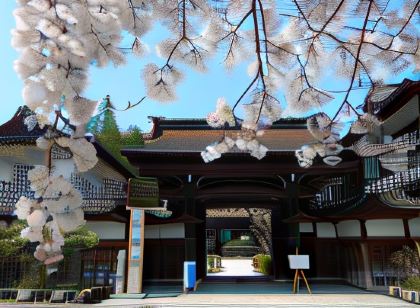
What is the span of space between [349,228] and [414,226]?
82.2 inches

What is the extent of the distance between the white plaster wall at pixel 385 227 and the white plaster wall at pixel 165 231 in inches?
244

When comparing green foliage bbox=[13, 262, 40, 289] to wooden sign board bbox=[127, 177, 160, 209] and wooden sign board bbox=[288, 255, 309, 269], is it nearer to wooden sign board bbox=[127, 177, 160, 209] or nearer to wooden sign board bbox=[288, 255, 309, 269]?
wooden sign board bbox=[127, 177, 160, 209]

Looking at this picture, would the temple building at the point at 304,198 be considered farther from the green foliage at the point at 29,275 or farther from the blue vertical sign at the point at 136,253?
the green foliage at the point at 29,275

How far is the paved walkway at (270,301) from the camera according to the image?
35.8ft

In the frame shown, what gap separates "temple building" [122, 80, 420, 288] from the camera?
44.5ft

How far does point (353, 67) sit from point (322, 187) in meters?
14.8

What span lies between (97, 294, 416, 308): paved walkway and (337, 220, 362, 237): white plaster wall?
2408 mm

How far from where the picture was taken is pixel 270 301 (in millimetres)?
11570

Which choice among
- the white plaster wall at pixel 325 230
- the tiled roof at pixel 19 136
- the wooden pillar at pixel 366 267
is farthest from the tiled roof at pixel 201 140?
the wooden pillar at pixel 366 267

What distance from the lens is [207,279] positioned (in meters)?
16.8

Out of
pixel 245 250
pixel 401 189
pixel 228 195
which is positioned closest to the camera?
pixel 401 189

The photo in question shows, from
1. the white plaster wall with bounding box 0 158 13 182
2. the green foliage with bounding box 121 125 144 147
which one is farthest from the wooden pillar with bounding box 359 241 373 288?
the green foliage with bounding box 121 125 144 147

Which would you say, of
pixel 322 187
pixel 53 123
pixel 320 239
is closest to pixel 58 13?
pixel 53 123

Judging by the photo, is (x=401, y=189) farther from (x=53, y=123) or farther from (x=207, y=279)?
(x=53, y=123)
